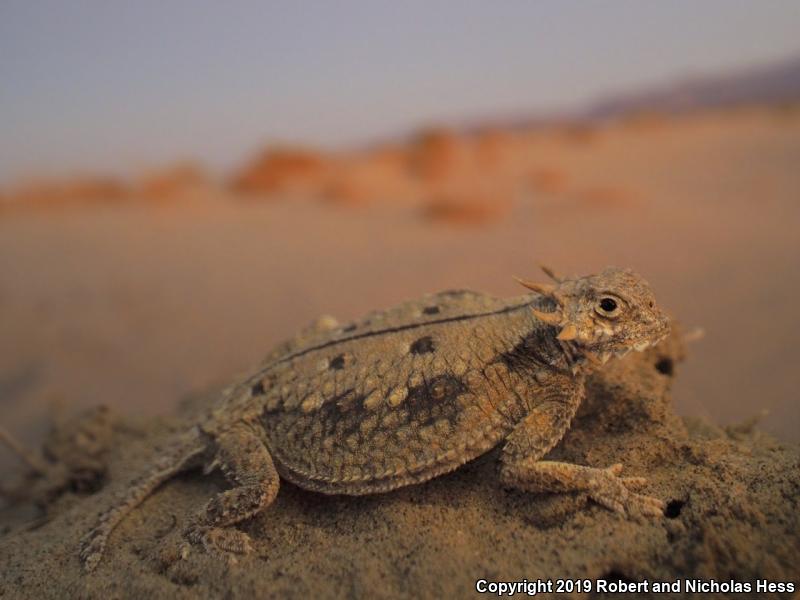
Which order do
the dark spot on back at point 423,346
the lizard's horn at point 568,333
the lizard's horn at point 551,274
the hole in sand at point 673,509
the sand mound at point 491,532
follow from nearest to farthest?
the sand mound at point 491,532 → the hole in sand at point 673,509 → the lizard's horn at point 568,333 → the dark spot on back at point 423,346 → the lizard's horn at point 551,274

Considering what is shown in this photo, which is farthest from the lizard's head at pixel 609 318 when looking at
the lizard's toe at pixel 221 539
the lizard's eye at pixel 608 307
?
the lizard's toe at pixel 221 539

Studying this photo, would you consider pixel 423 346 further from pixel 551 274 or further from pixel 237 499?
Answer: pixel 237 499

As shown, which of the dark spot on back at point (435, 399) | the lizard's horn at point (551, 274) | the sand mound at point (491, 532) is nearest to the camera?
the sand mound at point (491, 532)

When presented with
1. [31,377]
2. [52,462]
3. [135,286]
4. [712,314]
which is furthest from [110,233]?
[712,314]

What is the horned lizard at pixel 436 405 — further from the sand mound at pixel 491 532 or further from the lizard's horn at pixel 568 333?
the sand mound at pixel 491 532

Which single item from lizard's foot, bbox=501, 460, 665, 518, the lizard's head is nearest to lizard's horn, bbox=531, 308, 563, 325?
the lizard's head

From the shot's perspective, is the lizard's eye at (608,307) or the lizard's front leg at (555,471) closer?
the lizard's front leg at (555,471)

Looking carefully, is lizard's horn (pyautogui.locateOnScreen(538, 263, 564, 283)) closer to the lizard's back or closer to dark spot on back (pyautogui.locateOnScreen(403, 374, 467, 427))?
the lizard's back

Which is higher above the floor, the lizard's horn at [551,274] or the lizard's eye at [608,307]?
the lizard's horn at [551,274]

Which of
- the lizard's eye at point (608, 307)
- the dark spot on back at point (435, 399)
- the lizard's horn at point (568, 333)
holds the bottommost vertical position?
the dark spot on back at point (435, 399)
